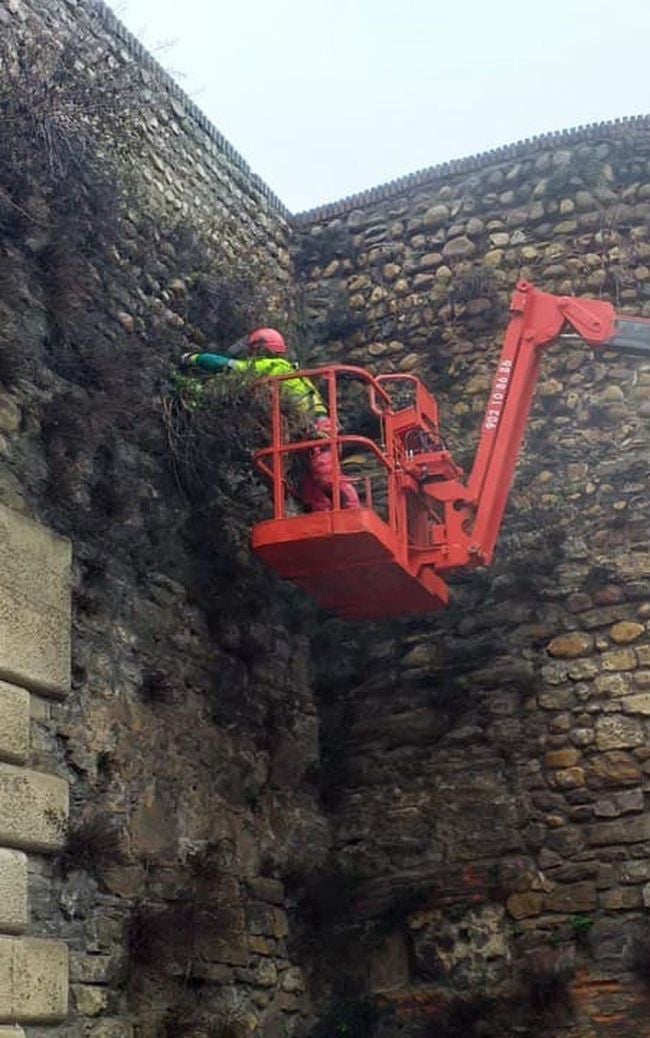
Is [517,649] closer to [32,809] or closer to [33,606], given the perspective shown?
[33,606]

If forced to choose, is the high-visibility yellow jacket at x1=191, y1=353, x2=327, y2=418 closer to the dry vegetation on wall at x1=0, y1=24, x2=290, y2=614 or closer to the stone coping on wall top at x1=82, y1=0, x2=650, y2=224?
the dry vegetation on wall at x1=0, y1=24, x2=290, y2=614

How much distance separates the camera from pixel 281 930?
7793 mm

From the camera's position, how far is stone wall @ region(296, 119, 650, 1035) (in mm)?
7801

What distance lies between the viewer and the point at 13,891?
5648mm

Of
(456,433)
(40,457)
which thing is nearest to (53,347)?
(40,457)

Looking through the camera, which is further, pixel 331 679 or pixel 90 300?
pixel 331 679

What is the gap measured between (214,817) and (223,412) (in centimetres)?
207

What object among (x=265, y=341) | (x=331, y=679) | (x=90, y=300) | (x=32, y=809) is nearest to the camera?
(x=32, y=809)

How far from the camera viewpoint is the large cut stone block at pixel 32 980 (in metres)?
5.48

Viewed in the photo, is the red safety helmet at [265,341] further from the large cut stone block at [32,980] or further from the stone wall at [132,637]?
the large cut stone block at [32,980]

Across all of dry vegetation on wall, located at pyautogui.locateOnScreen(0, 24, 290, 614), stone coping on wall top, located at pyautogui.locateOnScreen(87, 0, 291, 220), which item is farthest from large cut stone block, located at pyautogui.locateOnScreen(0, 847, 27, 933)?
stone coping on wall top, located at pyautogui.locateOnScreen(87, 0, 291, 220)

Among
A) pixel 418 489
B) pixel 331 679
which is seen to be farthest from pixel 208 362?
pixel 331 679

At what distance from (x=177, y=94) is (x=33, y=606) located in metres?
3.99

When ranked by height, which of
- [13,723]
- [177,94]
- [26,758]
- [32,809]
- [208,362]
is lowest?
[32,809]
